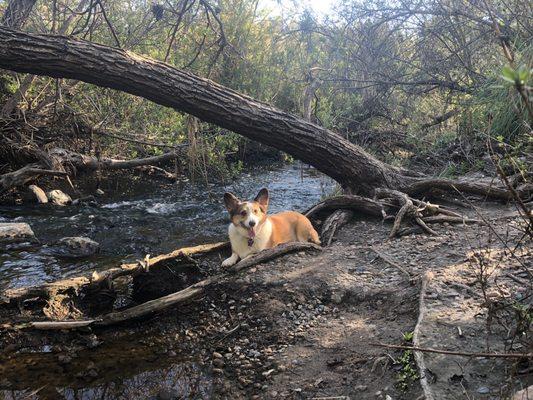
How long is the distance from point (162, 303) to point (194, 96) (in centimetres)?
315

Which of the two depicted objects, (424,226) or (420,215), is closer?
(424,226)

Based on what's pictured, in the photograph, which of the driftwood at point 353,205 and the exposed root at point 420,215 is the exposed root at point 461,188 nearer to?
the exposed root at point 420,215

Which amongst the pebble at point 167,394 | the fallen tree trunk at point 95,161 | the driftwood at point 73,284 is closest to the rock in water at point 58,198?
the fallen tree trunk at point 95,161

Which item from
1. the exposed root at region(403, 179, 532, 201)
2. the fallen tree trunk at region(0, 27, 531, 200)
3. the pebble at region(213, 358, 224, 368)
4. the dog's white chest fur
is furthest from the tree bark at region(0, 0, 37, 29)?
the exposed root at region(403, 179, 532, 201)

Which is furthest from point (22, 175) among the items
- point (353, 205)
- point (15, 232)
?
point (353, 205)

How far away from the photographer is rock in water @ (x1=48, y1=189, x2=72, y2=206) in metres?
10.0

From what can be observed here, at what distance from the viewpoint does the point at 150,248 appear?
7.72 metres

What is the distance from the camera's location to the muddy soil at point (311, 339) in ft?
11.0

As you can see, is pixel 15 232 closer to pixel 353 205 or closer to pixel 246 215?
pixel 246 215

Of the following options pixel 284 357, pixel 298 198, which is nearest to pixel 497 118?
pixel 298 198

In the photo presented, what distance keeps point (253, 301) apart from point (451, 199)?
3876mm

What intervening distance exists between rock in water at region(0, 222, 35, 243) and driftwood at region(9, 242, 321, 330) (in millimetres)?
3486

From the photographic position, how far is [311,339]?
435 cm

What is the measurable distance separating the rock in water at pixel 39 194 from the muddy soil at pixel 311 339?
6.00m
